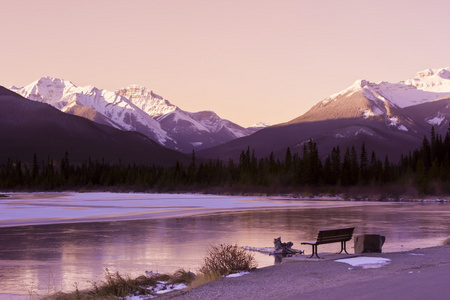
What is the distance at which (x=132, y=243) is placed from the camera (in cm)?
2883

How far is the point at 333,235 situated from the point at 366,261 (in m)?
2.98

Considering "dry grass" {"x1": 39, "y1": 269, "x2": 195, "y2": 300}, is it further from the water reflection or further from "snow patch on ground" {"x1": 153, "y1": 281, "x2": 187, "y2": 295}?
the water reflection

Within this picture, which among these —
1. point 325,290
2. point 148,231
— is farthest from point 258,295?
point 148,231

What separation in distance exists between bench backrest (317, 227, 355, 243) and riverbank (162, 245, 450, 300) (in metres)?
1.48

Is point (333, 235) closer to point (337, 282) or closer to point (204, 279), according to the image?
point (204, 279)

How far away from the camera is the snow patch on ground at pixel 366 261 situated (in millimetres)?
18047

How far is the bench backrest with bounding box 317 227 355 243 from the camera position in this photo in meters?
20.9

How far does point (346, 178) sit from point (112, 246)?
119 metres

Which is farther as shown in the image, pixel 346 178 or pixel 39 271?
pixel 346 178

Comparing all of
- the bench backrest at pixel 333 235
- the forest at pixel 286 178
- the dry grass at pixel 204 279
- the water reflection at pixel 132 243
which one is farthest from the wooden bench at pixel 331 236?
the forest at pixel 286 178

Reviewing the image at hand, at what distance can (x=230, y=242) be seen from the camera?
28.8 meters

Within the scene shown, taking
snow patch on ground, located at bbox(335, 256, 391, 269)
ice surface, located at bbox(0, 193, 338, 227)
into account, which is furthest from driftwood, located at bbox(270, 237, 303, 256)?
ice surface, located at bbox(0, 193, 338, 227)

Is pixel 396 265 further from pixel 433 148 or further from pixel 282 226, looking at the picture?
pixel 433 148

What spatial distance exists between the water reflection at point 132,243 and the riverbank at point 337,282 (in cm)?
414
